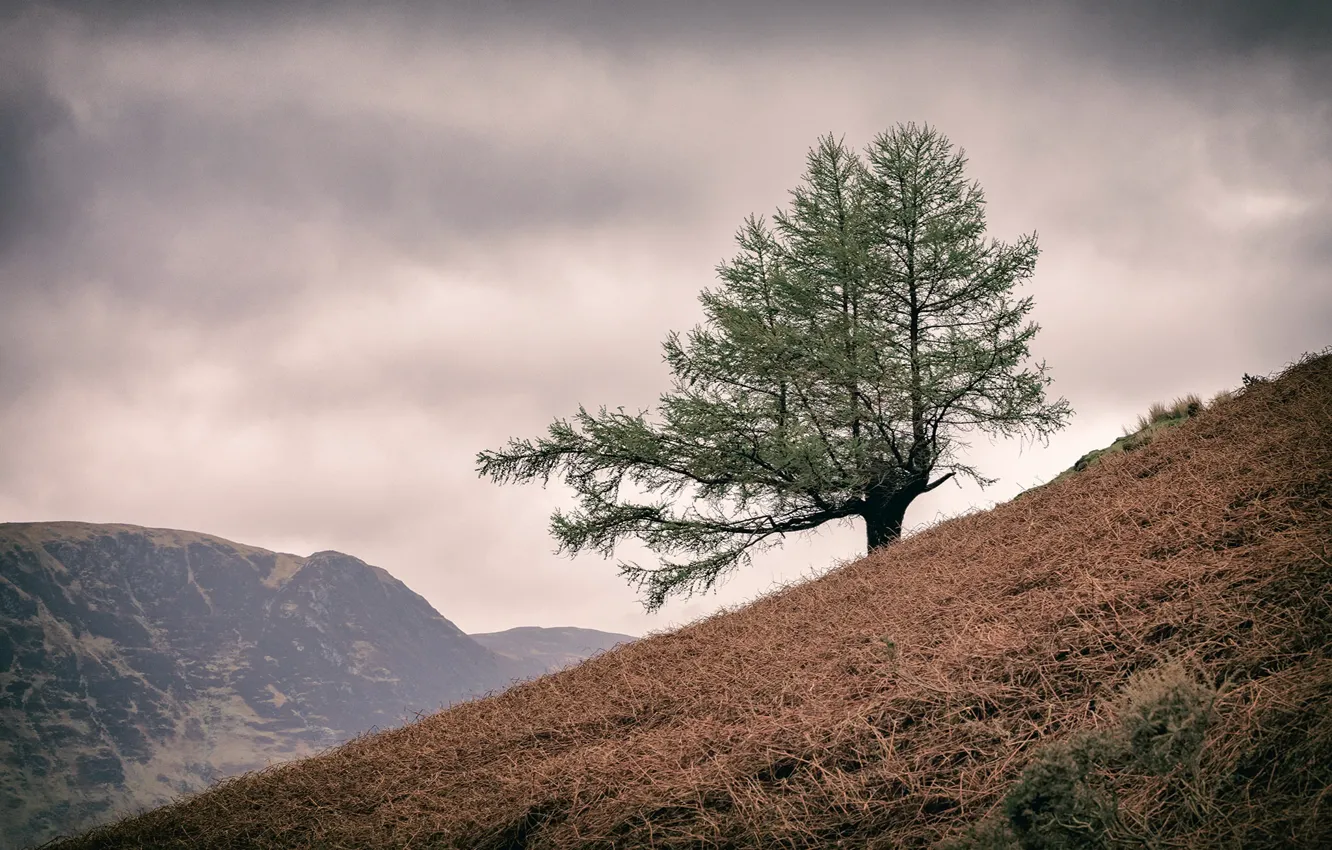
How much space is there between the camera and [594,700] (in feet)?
26.9

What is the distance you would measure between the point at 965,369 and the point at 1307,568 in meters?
9.49

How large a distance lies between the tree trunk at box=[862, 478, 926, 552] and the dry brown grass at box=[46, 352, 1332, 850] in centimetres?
610

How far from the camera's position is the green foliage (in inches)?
150

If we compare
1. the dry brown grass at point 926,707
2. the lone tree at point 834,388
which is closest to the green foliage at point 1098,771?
the dry brown grass at point 926,707

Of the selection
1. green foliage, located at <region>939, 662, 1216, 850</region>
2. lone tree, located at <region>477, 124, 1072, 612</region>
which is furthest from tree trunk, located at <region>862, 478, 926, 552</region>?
green foliage, located at <region>939, 662, 1216, 850</region>

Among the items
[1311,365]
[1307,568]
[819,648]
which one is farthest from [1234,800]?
[1311,365]

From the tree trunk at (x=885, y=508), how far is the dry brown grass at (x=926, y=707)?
610 centimetres

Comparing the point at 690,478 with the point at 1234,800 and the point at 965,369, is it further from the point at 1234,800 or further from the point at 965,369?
the point at 1234,800

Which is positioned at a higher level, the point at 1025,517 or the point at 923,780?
the point at 1025,517

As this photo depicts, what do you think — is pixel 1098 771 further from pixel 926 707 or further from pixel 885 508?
pixel 885 508

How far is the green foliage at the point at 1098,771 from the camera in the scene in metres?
3.82

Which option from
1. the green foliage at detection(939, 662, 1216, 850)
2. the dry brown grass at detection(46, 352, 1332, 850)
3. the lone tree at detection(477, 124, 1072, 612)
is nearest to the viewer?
the green foliage at detection(939, 662, 1216, 850)

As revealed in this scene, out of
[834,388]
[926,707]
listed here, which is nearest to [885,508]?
[834,388]

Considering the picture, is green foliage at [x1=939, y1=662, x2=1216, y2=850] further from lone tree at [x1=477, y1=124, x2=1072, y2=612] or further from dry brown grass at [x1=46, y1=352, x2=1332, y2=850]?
lone tree at [x1=477, y1=124, x2=1072, y2=612]
